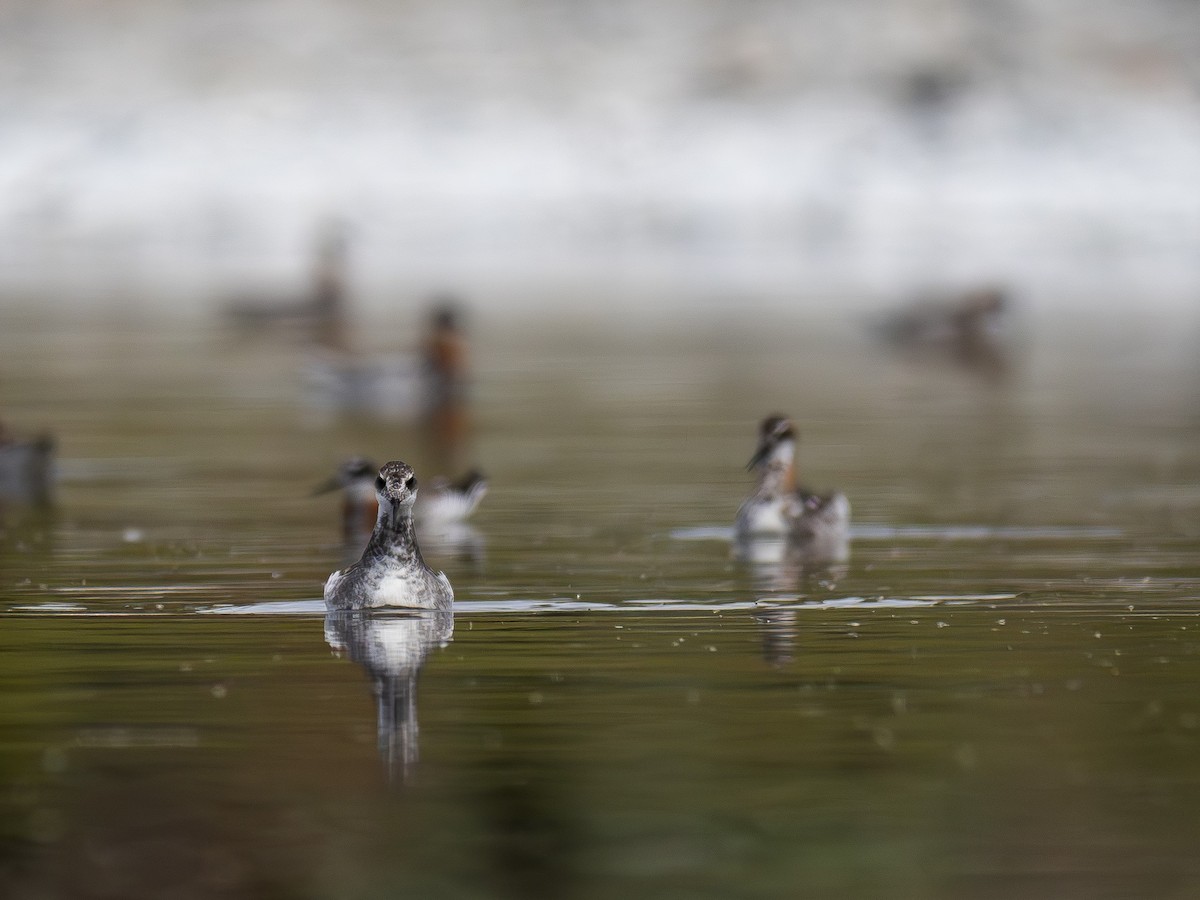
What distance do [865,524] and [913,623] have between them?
4.99 m

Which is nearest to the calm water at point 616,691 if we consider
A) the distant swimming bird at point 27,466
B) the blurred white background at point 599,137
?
the distant swimming bird at point 27,466

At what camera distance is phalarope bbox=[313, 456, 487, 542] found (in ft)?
60.6

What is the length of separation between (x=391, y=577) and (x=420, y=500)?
4.95 m

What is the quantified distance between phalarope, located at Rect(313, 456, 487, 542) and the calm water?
0.27 meters

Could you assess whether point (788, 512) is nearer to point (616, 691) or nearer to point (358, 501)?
point (358, 501)

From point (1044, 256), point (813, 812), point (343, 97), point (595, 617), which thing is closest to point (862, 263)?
point (1044, 256)

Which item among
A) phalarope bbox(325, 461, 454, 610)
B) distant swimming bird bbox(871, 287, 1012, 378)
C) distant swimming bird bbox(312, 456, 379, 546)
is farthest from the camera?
distant swimming bird bbox(871, 287, 1012, 378)

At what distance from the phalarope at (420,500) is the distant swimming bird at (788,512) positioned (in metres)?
1.91

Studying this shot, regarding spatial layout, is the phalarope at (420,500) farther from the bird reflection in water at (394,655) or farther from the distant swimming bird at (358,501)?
the bird reflection in water at (394,655)

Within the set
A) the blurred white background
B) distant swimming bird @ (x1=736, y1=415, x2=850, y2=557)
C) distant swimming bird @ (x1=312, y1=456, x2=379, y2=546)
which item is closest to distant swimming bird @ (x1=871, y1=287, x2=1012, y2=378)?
the blurred white background

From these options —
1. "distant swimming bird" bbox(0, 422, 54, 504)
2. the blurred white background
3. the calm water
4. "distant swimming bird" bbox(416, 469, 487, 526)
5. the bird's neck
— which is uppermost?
the blurred white background

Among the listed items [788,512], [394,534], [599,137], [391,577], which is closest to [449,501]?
[788,512]

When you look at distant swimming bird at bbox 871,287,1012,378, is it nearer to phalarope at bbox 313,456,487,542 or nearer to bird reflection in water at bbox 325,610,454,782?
phalarope at bbox 313,456,487,542

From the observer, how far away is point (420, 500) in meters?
18.8
